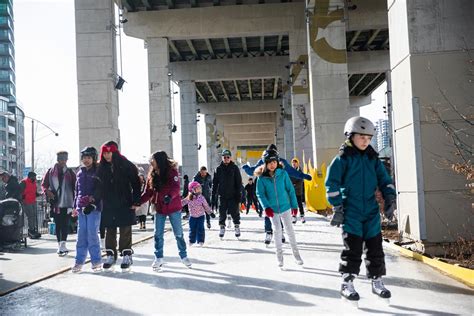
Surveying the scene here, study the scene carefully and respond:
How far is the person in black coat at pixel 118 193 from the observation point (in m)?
7.68

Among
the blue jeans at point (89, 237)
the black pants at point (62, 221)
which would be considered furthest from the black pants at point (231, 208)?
the blue jeans at point (89, 237)

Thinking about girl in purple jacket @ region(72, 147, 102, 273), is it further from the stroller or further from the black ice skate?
the stroller

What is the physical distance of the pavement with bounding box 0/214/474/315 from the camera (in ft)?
16.8

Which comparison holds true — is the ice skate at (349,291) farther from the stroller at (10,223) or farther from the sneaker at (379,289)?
the stroller at (10,223)

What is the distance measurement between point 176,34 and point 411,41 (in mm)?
21327

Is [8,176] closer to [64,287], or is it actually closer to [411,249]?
[64,287]

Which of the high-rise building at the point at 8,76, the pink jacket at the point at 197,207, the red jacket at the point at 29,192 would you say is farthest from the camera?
the high-rise building at the point at 8,76

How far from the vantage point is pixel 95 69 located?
19422mm

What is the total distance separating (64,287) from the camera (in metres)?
6.62

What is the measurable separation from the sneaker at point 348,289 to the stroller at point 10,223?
8.61 m

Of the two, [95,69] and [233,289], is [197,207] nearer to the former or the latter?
[233,289]

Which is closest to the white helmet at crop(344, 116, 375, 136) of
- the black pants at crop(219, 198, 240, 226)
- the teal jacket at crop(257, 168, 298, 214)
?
the teal jacket at crop(257, 168, 298, 214)

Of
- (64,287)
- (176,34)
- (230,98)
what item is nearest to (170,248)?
(64,287)

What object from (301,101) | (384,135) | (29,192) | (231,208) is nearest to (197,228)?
(231,208)
